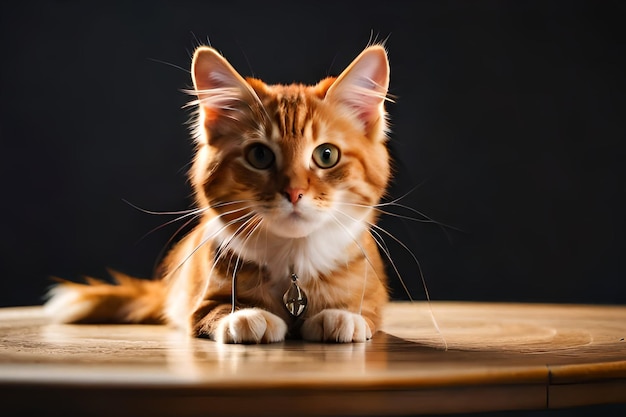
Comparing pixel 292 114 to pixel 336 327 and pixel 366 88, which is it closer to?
pixel 366 88

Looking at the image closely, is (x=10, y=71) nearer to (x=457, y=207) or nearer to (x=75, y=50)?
(x=75, y=50)

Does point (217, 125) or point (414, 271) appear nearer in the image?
point (217, 125)

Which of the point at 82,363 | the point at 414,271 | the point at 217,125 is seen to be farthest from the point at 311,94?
the point at 414,271

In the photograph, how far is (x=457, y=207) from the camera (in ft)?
8.89

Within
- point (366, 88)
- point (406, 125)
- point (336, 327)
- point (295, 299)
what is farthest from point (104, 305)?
point (406, 125)

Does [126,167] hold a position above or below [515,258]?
above

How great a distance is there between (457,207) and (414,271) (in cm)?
33

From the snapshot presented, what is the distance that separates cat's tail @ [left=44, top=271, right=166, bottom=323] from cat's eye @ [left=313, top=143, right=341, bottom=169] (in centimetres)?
67

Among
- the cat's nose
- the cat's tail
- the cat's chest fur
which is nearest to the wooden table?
the cat's chest fur

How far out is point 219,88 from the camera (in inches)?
62.1

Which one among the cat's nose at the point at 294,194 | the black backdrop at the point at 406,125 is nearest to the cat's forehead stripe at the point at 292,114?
the cat's nose at the point at 294,194

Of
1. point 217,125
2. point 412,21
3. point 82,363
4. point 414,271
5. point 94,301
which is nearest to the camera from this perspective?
point 82,363

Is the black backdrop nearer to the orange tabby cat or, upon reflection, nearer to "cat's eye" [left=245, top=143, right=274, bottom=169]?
the orange tabby cat

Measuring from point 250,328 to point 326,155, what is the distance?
0.37 metres
